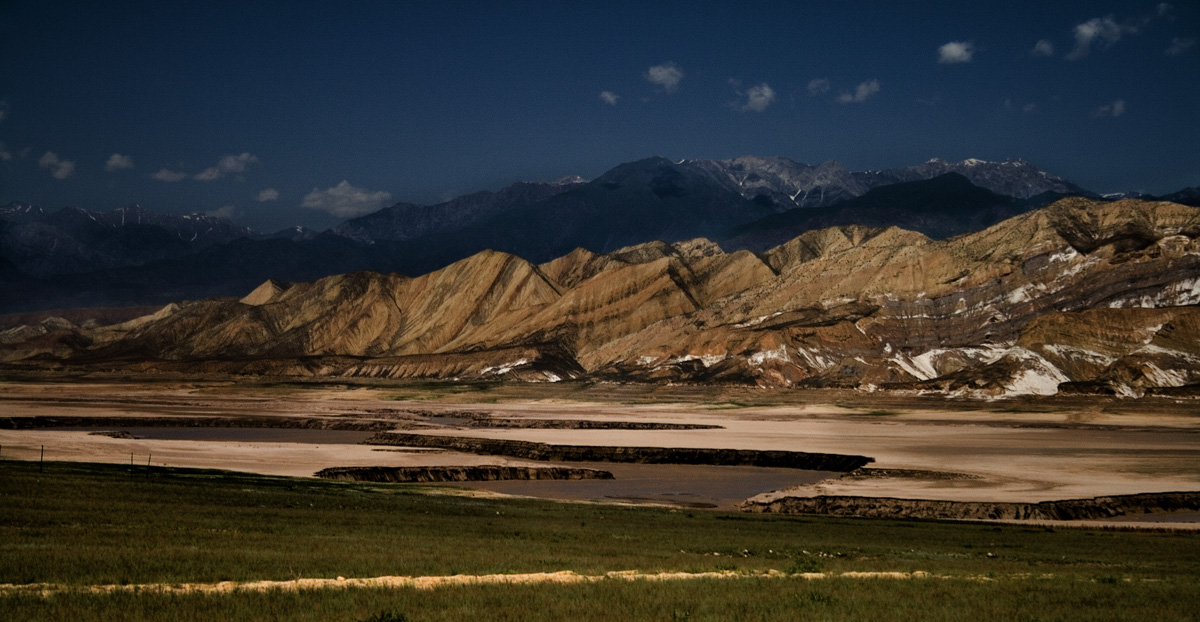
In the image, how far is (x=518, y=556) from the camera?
2394 centimetres

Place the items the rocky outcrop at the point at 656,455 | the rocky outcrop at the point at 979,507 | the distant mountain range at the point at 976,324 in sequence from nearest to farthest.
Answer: the rocky outcrop at the point at 979,507
the rocky outcrop at the point at 656,455
the distant mountain range at the point at 976,324

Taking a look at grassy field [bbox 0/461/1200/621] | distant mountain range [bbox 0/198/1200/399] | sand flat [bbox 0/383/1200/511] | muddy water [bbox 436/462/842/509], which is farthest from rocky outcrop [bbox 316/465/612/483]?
distant mountain range [bbox 0/198/1200/399]

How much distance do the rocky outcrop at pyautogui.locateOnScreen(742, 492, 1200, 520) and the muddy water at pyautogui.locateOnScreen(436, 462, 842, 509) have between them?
11.1 feet

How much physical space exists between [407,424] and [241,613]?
3148 inches

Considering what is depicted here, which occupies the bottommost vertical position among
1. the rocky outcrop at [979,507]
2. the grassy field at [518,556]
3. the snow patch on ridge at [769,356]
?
the rocky outcrop at [979,507]

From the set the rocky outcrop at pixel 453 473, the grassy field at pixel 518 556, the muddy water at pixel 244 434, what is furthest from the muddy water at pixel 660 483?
the grassy field at pixel 518 556

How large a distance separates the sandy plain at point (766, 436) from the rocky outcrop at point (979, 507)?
2.26m

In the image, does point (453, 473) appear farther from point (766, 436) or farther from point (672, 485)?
point (766, 436)

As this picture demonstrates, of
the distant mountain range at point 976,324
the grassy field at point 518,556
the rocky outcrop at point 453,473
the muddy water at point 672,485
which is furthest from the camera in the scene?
the distant mountain range at point 976,324

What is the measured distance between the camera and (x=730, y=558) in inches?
1017

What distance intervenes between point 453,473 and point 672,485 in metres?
11.8

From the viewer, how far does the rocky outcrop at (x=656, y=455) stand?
6303 centimetres

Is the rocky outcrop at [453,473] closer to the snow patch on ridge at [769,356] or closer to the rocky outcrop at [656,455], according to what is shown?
the rocky outcrop at [656,455]

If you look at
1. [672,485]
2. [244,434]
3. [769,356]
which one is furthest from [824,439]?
[769,356]
